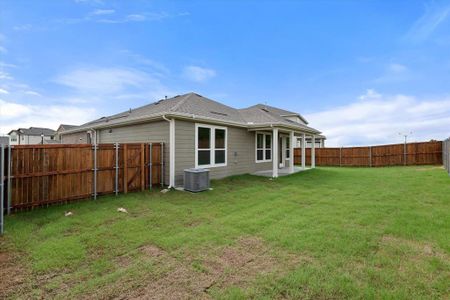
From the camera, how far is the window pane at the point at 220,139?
10.7m

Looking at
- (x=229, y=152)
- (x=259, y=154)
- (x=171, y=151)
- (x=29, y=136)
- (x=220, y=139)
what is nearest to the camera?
(x=171, y=151)

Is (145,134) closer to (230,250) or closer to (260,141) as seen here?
(260,141)

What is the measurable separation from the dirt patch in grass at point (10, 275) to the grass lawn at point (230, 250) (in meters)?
0.02

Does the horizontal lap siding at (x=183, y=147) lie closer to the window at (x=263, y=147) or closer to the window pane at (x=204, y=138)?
the window pane at (x=204, y=138)

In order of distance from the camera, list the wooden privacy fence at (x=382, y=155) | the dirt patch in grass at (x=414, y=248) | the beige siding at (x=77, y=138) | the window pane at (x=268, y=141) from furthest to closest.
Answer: the wooden privacy fence at (x=382, y=155), the beige siding at (x=77, y=138), the window pane at (x=268, y=141), the dirt patch in grass at (x=414, y=248)

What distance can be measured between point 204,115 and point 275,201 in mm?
4839

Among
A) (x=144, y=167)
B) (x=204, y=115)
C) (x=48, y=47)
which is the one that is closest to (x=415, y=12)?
(x=204, y=115)

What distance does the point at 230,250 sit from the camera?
369cm

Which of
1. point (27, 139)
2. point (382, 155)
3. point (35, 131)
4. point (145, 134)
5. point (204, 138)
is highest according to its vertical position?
point (35, 131)

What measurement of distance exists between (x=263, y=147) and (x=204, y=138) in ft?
16.8

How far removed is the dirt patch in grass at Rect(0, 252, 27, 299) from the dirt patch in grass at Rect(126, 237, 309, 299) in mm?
1491

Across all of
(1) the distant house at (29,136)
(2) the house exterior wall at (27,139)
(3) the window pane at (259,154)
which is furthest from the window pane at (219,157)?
(2) the house exterior wall at (27,139)

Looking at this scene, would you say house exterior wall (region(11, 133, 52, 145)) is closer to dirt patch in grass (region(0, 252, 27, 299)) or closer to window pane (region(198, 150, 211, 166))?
window pane (region(198, 150, 211, 166))

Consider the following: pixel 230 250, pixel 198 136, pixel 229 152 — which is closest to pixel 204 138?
pixel 198 136
